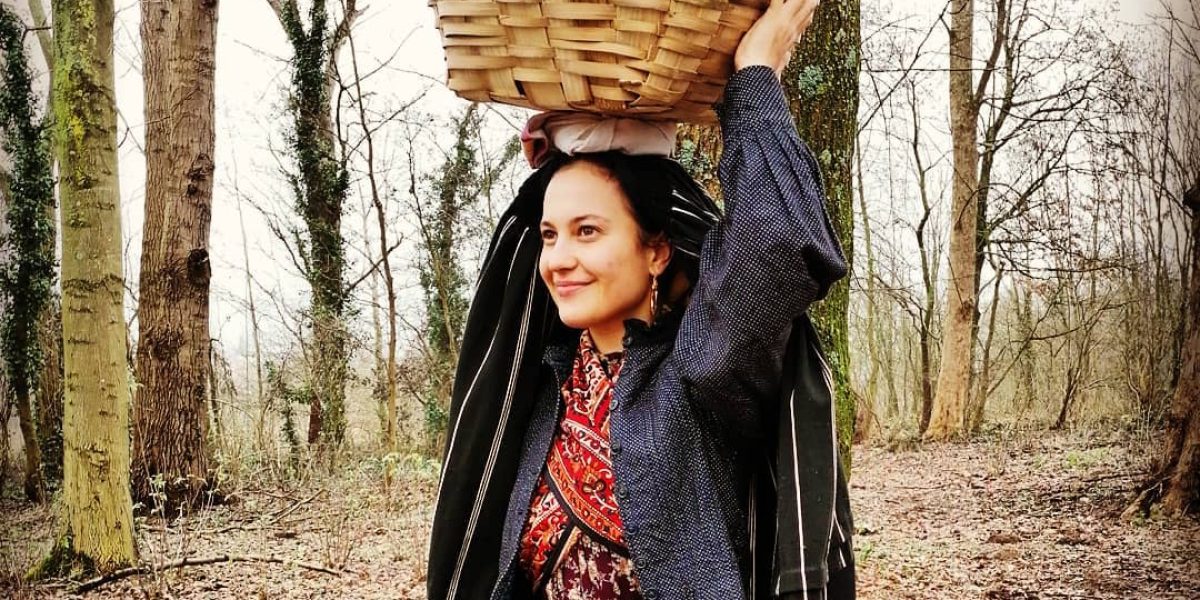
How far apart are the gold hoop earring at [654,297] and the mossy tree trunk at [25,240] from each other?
8.03 metres

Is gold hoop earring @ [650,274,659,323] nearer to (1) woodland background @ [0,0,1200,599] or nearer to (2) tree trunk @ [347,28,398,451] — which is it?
(1) woodland background @ [0,0,1200,599]

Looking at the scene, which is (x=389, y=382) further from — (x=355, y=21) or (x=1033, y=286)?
(x=1033, y=286)

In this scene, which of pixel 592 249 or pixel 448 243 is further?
pixel 448 243

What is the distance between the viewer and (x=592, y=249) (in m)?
1.67

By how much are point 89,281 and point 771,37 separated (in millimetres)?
5051

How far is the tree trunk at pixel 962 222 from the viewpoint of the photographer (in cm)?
1098

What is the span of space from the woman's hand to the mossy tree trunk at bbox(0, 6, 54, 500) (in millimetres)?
8245

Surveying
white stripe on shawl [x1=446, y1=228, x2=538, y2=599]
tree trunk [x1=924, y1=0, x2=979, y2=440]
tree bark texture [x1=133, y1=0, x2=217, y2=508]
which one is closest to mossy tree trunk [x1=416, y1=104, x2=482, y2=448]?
tree bark texture [x1=133, y1=0, x2=217, y2=508]

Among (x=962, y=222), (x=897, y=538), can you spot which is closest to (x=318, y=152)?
(x=962, y=222)

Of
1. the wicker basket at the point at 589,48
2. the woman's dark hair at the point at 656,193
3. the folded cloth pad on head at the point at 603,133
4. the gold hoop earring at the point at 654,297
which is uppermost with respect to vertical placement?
the wicker basket at the point at 589,48

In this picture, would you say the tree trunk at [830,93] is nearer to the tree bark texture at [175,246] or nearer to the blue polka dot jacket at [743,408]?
the blue polka dot jacket at [743,408]

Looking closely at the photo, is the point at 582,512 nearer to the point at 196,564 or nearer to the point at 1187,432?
the point at 196,564

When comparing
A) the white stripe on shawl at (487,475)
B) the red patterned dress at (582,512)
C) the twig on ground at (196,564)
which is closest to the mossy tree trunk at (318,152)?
the twig on ground at (196,564)

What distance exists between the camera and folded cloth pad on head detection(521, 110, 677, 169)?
1.67m
